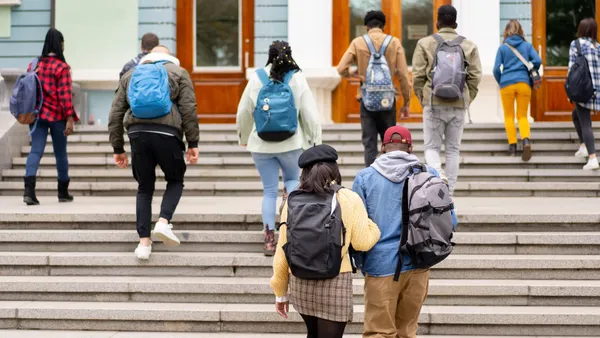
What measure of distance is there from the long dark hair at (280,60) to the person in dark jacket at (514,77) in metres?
4.55

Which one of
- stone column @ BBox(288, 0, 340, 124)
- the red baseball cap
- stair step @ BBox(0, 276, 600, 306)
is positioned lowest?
stair step @ BBox(0, 276, 600, 306)

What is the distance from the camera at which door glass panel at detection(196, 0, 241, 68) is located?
1361 cm

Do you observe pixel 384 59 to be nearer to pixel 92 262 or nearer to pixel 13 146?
pixel 92 262

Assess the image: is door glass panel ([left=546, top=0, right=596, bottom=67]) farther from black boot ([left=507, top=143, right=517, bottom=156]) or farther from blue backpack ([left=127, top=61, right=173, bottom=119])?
blue backpack ([left=127, top=61, right=173, bottom=119])

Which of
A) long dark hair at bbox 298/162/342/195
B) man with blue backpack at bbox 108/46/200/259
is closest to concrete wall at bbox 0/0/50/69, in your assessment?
man with blue backpack at bbox 108/46/200/259

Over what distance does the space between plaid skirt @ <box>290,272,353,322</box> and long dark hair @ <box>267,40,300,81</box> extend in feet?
8.32

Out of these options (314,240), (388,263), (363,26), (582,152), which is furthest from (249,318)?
(363,26)

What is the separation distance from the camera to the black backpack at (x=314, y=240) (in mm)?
4430

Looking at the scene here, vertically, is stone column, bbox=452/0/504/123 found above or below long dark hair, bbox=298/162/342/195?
above

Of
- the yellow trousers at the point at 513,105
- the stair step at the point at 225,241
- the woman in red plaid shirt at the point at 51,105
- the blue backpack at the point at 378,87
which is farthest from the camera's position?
the yellow trousers at the point at 513,105

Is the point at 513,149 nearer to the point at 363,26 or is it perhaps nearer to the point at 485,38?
the point at 485,38

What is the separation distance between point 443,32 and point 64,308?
425cm

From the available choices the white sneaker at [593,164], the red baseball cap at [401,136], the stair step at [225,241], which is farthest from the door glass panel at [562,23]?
the red baseball cap at [401,136]

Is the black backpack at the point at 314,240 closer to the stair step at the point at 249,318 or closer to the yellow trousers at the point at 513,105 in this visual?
the stair step at the point at 249,318
